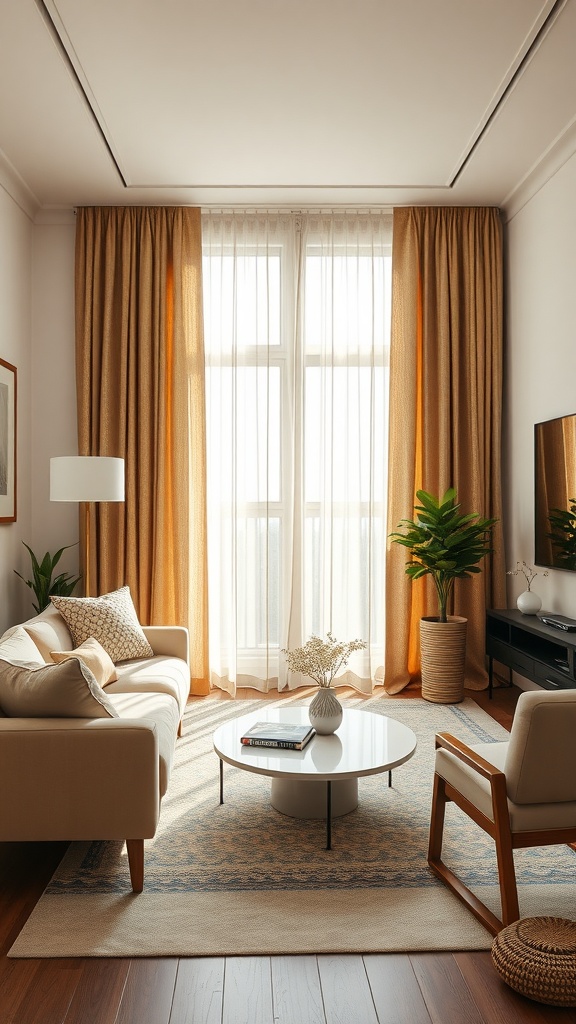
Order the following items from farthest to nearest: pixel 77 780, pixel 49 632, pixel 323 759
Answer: pixel 49 632, pixel 323 759, pixel 77 780

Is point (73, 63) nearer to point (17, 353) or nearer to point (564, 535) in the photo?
point (17, 353)

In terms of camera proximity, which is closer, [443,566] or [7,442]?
[7,442]

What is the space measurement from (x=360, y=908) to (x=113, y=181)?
4.06m

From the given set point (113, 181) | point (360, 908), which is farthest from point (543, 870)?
point (113, 181)

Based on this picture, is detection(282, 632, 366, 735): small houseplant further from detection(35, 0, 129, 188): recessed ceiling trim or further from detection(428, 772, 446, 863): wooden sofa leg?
detection(35, 0, 129, 188): recessed ceiling trim

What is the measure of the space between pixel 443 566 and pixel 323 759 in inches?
83.4

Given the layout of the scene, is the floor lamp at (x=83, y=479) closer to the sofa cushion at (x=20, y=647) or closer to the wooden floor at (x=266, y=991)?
the sofa cushion at (x=20, y=647)

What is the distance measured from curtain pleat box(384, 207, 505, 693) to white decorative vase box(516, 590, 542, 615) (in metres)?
0.56

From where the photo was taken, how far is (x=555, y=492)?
4145 mm

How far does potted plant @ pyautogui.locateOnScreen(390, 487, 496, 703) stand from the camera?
15.1ft

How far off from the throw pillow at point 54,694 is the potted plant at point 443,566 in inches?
103

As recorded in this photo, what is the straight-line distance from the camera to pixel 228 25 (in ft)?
10.0

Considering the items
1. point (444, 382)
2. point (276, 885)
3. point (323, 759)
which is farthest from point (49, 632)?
point (444, 382)

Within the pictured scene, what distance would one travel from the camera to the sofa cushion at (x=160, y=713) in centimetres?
269
